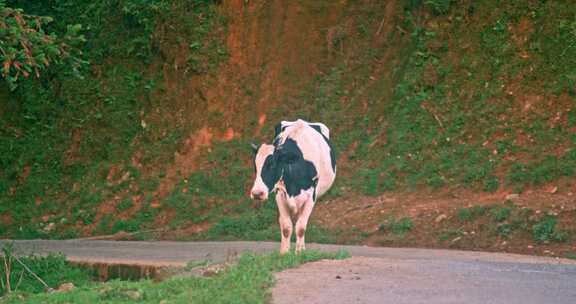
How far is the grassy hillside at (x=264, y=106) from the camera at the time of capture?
22.5m

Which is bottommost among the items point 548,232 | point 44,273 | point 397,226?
point 44,273

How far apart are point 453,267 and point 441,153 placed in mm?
10375

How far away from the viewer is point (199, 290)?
35.2 ft

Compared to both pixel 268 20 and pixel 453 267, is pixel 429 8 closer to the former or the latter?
pixel 268 20

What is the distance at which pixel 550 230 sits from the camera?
17328 millimetres

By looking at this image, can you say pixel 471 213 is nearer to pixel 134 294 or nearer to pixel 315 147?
pixel 315 147

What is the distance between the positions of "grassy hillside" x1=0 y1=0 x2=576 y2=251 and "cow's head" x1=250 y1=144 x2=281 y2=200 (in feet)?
16.0

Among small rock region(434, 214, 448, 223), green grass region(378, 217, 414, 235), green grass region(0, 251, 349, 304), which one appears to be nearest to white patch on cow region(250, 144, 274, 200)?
green grass region(0, 251, 349, 304)

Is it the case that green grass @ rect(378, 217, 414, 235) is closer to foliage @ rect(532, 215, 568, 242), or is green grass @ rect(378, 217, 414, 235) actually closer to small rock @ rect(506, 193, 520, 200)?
small rock @ rect(506, 193, 520, 200)

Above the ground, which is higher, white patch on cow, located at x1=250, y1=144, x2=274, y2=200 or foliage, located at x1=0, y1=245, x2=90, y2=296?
white patch on cow, located at x1=250, y1=144, x2=274, y2=200

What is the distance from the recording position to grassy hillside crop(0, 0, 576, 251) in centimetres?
2253

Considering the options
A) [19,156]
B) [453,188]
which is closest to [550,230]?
[453,188]

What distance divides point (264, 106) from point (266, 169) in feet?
41.4

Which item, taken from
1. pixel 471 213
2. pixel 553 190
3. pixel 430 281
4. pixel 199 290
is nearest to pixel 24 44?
pixel 199 290
